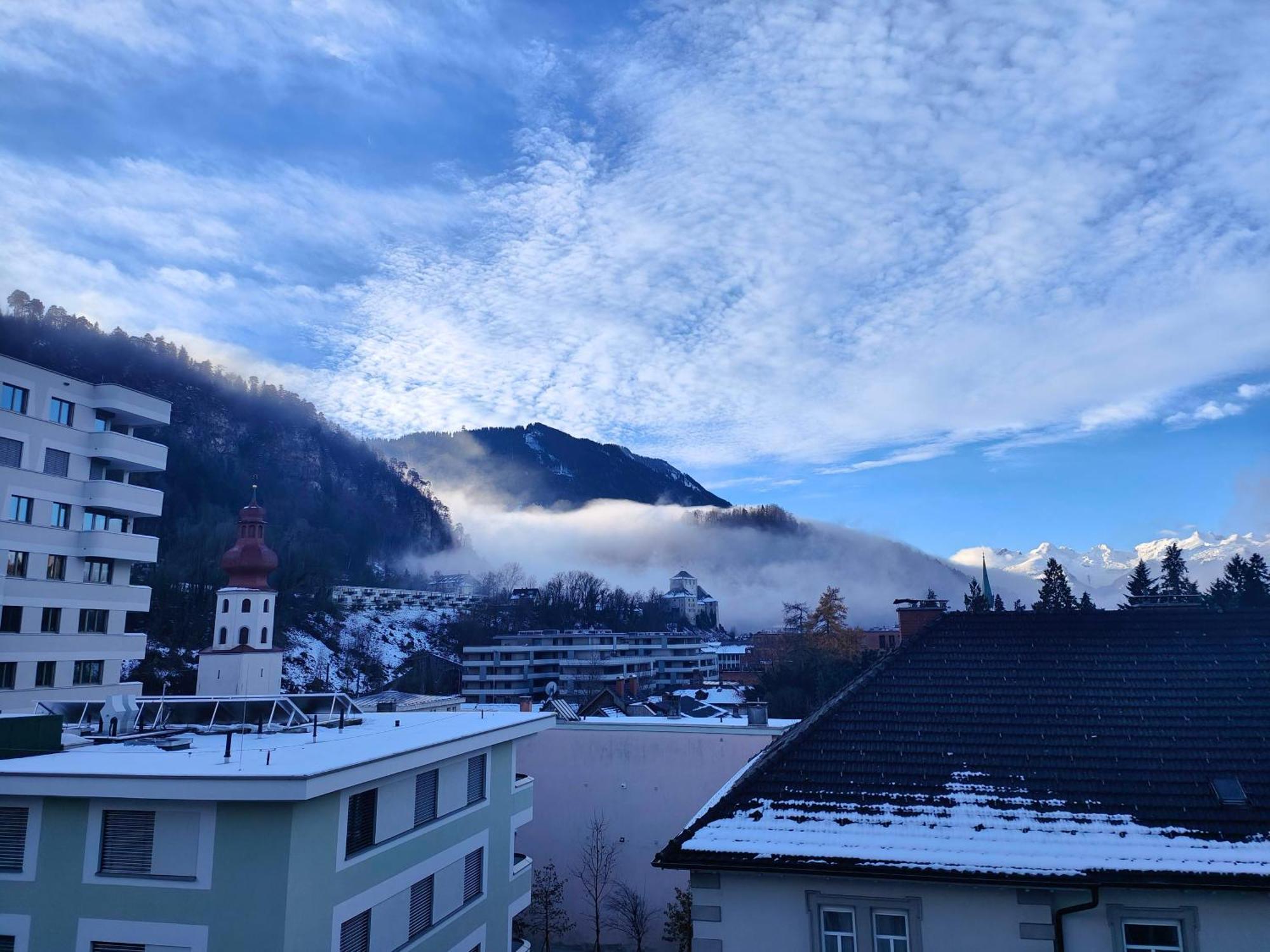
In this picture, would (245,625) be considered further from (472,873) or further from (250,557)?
(472,873)

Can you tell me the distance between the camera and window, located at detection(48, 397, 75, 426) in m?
33.4

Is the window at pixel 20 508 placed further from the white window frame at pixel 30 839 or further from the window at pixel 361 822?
the window at pixel 361 822

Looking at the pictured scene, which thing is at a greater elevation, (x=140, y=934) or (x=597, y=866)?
(x=140, y=934)

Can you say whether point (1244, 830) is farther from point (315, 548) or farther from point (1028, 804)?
point (315, 548)

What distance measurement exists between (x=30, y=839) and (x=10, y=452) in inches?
979

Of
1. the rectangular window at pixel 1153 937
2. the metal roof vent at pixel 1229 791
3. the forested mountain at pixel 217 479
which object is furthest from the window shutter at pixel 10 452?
the forested mountain at pixel 217 479

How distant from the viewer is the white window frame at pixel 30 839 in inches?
520

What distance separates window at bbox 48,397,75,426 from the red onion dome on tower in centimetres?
1238

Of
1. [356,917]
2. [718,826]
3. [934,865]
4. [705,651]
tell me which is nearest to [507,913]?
[356,917]

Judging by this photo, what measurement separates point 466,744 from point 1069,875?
41.5 ft

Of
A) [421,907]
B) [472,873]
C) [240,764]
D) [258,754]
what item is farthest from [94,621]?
[240,764]

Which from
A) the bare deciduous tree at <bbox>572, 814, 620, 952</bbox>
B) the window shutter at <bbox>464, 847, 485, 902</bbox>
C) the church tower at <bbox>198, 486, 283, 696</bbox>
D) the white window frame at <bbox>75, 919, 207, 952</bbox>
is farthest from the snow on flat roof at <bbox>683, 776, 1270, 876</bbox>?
the church tower at <bbox>198, 486, 283, 696</bbox>

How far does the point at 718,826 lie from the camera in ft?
36.4

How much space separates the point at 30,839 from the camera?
43.5 ft
